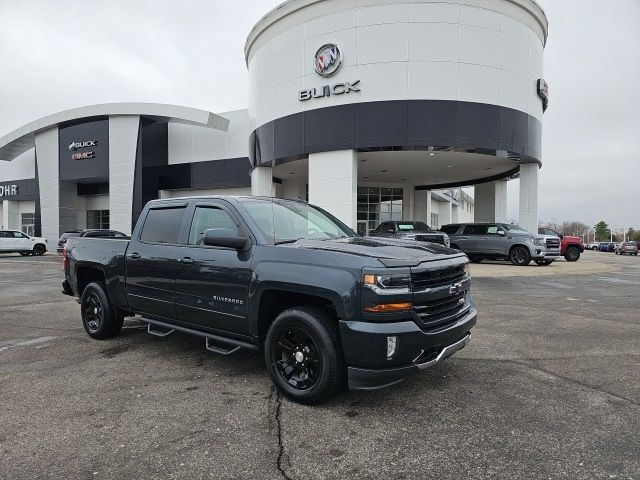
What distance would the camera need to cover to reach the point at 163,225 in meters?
5.21

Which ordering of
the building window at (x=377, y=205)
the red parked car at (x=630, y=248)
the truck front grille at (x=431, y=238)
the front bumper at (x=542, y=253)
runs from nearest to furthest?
the truck front grille at (x=431, y=238), the front bumper at (x=542, y=253), the building window at (x=377, y=205), the red parked car at (x=630, y=248)

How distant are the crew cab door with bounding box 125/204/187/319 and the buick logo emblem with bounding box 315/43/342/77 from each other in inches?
633

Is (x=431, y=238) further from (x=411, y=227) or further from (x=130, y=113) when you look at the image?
(x=130, y=113)

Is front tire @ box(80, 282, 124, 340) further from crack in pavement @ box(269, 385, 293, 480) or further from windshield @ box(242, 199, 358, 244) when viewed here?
crack in pavement @ box(269, 385, 293, 480)

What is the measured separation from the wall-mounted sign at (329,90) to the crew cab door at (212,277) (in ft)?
52.3

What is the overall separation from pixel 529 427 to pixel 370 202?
94.4 feet

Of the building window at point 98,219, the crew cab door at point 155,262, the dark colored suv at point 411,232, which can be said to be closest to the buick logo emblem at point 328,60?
the dark colored suv at point 411,232

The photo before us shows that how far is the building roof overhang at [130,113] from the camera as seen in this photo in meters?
28.9

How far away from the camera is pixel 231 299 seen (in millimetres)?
4234

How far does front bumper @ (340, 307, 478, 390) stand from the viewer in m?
3.39

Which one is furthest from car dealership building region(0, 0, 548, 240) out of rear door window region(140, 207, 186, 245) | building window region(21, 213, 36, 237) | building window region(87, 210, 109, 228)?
building window region(21, 213, 36, 237)

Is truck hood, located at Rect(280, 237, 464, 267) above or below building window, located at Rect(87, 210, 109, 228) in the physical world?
below

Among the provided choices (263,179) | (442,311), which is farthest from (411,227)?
(442,311)

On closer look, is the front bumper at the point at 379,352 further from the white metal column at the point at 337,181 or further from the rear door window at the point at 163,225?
the white metal column at the point at 337,181
